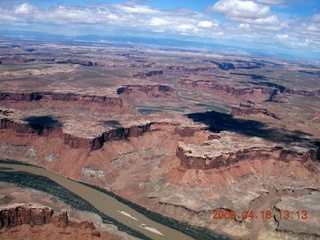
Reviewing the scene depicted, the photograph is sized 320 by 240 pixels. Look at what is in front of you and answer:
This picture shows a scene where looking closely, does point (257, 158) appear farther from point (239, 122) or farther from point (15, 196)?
point (15, 196)

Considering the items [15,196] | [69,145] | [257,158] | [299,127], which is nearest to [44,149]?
[69,145]

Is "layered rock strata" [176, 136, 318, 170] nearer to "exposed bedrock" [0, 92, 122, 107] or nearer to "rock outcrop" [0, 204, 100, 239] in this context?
"rock outcrop" [0, 204, 100, 239]

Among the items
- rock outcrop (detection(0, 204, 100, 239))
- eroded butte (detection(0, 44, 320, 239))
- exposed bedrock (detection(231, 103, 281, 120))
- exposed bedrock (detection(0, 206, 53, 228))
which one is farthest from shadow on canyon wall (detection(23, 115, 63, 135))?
exposed bedrock (detection(231, 103, 281, 120))

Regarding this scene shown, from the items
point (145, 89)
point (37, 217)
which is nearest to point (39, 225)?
point (37, 217)
